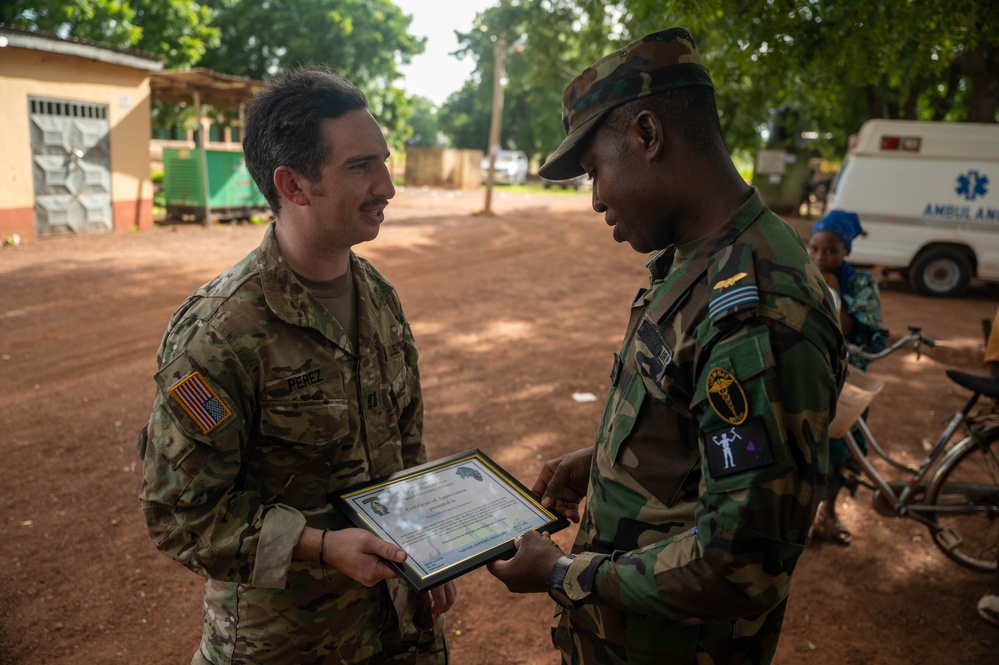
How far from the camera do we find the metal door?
12039 millimetres

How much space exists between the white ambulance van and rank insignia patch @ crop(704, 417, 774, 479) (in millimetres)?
11607

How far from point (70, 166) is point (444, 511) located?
45.4 ft

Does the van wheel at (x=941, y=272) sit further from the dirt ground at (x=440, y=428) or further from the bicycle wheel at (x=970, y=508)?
the bicycle wheel at (x=970, y=508)

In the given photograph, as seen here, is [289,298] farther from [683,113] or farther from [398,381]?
[683,113]

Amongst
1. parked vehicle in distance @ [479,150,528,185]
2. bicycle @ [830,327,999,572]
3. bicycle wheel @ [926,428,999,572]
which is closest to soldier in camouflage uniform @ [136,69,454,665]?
bicycle @ [830,327,999,572]

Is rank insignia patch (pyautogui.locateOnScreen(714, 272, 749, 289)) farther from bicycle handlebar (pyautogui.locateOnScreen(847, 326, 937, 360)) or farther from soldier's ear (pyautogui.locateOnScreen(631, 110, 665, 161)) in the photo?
bicycle handlebar (pyautogui.locateOnScreen(847, 326, 937, 360))

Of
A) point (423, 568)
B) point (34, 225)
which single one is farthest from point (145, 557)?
point (34, 225)

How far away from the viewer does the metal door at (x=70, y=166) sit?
474 inches

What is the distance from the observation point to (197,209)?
14.7 m

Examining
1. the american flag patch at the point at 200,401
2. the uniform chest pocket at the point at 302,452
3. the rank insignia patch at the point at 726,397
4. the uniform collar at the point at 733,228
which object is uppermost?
the uniform collar at the point at 733,228

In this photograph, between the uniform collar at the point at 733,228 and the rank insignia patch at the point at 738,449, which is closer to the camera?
the rank insignia patch at the point at 738,449

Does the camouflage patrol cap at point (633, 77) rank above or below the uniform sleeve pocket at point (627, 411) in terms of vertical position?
above

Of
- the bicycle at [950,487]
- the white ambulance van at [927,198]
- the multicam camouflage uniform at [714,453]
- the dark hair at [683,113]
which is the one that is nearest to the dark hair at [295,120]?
the dark hair at [683,113]

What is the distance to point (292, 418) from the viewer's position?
5.92ft
